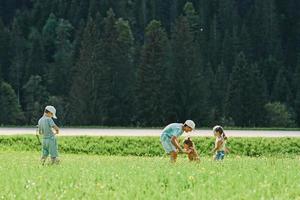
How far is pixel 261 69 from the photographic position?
356 ft

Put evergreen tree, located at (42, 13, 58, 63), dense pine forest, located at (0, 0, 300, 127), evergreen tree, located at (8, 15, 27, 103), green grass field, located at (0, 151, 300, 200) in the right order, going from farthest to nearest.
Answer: evergreen tree, located at (42, 13, 58, 63), evergreen tree, located at (8, 15, 27, 103), dense pine forest, located at (0, 0, 300, 127), green grass field, located at (0, 151, 300, 200)

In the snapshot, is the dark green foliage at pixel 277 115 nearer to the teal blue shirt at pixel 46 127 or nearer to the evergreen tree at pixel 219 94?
the evergreen tree at pixel 219 94

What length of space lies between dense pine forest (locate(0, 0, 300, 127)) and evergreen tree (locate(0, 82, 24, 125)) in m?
0.12

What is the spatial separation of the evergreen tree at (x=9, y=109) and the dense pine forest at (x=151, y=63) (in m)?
0.12

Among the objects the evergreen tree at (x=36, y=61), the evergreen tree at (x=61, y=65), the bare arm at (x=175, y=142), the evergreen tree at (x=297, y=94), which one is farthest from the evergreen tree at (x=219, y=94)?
the bare arm at (x=175, y=142)

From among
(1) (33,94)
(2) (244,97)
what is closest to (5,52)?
(1) (33,94)

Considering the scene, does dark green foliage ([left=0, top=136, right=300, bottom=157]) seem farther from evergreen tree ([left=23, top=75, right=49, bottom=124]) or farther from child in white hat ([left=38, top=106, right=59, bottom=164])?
evergreen tree ([left=23, top=75, right=49, bottom=124])

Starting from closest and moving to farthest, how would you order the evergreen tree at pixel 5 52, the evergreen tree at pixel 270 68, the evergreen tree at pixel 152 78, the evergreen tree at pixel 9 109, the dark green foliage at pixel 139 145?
the dark green foliage at pixel 139 145
the evergreen tree at pixel 152 78
the evergreen tree at pixel 9 109
the evergreen tree at pixel 5 52
the evergreen tree at pixel 270 68

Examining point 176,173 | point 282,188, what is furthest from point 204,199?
point 176,173

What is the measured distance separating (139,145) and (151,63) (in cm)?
3957

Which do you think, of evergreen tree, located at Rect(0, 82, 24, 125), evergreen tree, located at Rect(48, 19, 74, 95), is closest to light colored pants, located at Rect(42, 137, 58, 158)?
evergreen tree, located at Rect(0, 82, 24, 125)

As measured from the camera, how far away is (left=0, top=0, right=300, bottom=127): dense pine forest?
75.9 m

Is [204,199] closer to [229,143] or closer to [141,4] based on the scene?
[229,143]

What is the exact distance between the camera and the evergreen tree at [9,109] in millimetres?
82875
